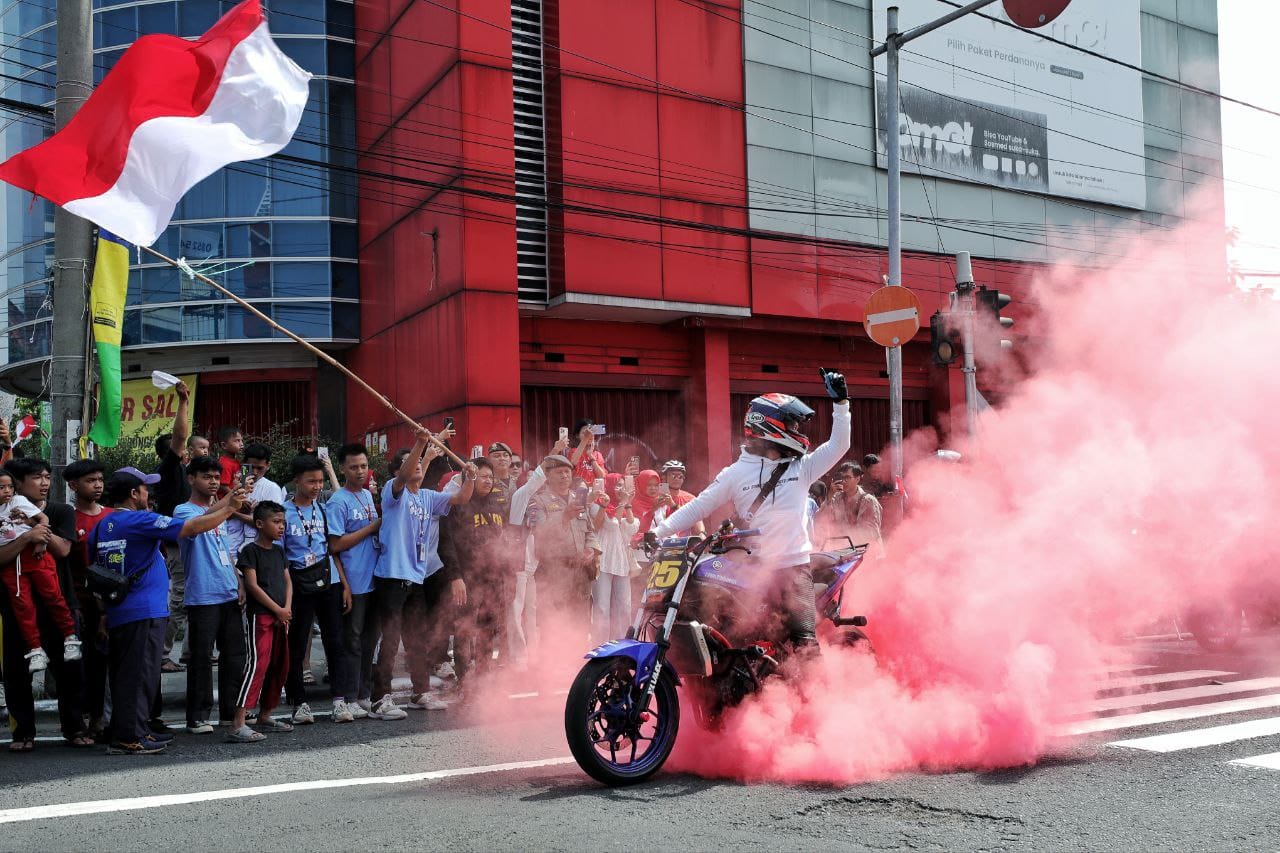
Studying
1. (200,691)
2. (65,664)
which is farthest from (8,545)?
(200,691)

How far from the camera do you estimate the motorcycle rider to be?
20.7 ft

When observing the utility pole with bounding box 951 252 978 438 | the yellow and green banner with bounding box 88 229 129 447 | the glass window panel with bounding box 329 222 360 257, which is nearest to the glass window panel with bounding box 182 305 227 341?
the glass window panel with bounding box 329 222 360 257

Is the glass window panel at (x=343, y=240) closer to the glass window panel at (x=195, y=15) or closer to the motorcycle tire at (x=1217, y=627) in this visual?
the glass window panel at (x=195, y=15)

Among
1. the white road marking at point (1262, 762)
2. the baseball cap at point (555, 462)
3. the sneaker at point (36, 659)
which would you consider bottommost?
the white road marking at point (1262, 762)

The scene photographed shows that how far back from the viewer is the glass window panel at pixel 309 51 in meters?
24.2

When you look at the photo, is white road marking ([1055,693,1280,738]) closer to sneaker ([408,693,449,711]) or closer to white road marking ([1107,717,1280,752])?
white road marking ([1107,717,1280,752])

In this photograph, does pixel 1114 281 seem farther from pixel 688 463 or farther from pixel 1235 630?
pixel 688 463

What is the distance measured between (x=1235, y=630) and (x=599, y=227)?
1261cm

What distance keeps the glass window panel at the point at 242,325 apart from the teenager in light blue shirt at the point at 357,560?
55.1 ft

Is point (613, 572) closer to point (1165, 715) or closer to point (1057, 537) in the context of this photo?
point (1057, 537)

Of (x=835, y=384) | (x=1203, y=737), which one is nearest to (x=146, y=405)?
(x=835, y=384)

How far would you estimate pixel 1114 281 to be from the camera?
377 inches

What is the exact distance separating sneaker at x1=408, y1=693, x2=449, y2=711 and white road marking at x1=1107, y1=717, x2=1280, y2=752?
462 centimetres

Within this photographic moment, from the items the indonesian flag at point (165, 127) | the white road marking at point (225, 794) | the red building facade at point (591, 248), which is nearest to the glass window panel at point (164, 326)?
the red building facade at point (591, 248)
